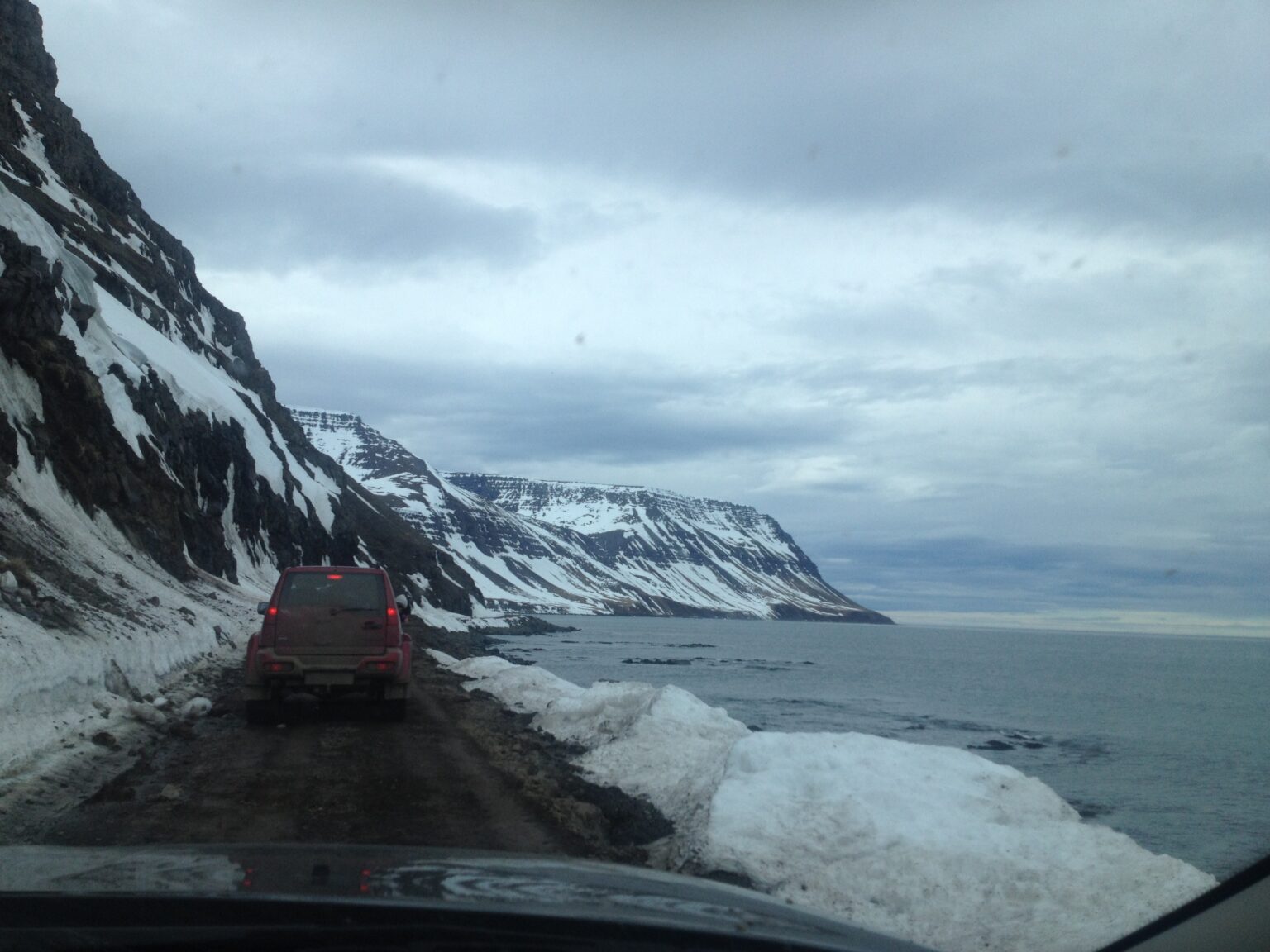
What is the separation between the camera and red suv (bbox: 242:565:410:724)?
1351cm

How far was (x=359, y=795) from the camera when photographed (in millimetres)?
9125

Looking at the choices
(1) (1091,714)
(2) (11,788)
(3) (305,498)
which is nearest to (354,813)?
(2) (11,788)

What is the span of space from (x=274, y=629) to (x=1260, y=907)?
1255cm

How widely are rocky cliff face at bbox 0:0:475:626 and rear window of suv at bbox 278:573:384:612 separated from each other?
6.13 m

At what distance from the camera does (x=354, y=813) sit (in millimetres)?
8398

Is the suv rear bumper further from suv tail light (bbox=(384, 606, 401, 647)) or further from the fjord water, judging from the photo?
the fjord water

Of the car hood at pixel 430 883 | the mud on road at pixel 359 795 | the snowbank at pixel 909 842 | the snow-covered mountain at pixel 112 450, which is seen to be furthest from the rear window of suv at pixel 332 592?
the car hood at pixel 430 883

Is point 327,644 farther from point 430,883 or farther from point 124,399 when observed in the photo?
point 124,399

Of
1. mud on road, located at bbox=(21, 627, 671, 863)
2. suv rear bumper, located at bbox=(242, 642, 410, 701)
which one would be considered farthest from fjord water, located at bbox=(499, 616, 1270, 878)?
suv rear bumper, located at bbox=(242, 642, 410, 701)

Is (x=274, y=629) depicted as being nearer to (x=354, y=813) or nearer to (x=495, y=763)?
(x=495, y=763)

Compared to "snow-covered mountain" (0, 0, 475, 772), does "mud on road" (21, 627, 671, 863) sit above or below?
below

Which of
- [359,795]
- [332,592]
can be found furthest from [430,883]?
[332,592]

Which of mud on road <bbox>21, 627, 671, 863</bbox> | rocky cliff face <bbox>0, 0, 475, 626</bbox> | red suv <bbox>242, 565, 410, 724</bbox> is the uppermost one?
rocky cliff face <bbox>0, 0, 475, 626</bbox>

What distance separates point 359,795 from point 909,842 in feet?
15.4
